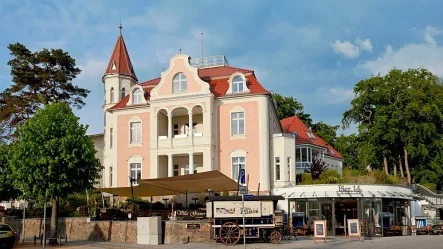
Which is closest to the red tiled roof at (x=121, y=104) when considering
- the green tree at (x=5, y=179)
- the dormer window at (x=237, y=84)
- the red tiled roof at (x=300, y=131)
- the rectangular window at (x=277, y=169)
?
the dormer window at (x=237, y=84)

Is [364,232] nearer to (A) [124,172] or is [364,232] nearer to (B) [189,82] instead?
(B) [189,82]

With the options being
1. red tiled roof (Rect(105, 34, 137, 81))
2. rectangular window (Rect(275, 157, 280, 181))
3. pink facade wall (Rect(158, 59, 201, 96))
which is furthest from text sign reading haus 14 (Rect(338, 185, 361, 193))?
red tiled roof (Rect(105, 34, 137, 81))

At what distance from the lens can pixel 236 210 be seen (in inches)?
936

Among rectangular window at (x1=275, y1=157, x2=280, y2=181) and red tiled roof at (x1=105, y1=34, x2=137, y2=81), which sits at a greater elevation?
red tiled roof at (x1=105, y1=34, x2=137, y2=81)

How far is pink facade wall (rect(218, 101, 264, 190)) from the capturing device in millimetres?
37562

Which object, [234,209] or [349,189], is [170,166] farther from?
[234,209]

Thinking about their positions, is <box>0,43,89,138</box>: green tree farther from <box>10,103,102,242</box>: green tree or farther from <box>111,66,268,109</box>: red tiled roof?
<box>10,103,102,242</box>: green tree

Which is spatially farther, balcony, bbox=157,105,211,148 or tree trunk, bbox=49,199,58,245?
balcony, bbox=157,105,211,148

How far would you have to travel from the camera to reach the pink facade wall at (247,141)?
37562 millimetres

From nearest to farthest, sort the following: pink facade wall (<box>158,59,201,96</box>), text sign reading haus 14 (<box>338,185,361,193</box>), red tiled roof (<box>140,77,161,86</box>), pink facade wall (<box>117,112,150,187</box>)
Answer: text sign reading haus 14 (<box>338,185,361,193</box>)
pink facade wall (<box>158,59,201,96</box>)
pink facade wall (<box>117,112,150,187</box>)
red tiled roof (<box>140,77,161,86</box>)

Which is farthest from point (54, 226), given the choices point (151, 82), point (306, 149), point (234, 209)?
point (306, 149)

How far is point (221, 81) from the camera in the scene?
40344mm

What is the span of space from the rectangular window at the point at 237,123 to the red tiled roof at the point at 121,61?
12789 mm

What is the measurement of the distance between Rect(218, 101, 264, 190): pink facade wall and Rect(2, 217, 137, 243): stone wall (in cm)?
1178
